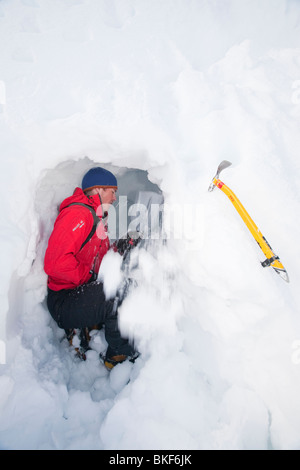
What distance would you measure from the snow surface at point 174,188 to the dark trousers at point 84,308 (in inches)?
6.5

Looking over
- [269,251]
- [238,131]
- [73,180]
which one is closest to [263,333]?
[269,251]

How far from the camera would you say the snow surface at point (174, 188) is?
1.74 metres

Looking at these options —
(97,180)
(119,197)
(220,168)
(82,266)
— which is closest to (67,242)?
(82,266)

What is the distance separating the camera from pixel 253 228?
1.69 m

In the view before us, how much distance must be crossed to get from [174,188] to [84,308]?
1.44 meters

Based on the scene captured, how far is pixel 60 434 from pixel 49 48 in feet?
10.7

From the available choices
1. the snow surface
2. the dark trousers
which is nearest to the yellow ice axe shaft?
the snow surface

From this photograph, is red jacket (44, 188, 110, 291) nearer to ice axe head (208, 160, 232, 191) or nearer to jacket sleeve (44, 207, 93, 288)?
jacket sleeve (44, 207, 93, 288)

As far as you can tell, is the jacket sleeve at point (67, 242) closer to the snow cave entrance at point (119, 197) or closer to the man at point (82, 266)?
the man at point (82, 266)

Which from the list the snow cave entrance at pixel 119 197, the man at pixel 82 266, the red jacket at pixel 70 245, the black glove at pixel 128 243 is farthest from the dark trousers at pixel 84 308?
the black glove at pixel 128 243

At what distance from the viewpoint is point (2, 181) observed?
1878 mm

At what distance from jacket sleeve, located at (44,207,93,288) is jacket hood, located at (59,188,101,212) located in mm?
165

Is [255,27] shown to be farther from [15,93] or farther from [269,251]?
[15,93]

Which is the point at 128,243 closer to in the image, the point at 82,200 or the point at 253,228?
the point at 82,200
